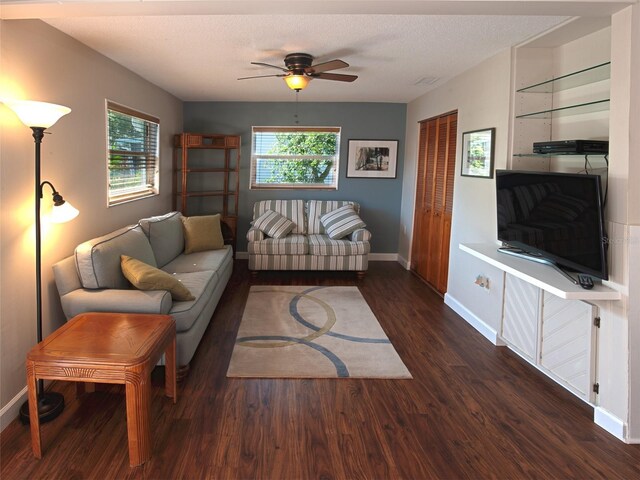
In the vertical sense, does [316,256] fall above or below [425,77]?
below

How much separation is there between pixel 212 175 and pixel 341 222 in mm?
2045

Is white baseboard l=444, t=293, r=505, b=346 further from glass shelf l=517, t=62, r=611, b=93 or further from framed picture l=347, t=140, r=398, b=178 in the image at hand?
framed picture l=347, t=140, r=398, b=178

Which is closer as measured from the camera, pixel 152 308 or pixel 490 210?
pixel 152 308

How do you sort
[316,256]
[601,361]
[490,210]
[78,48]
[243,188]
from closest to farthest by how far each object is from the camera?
[601,361], [78,48], [490,210], [316,256], [243,188]

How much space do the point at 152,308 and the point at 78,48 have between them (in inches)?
79.9

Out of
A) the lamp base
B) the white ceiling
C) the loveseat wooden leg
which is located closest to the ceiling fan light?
the white ceiling

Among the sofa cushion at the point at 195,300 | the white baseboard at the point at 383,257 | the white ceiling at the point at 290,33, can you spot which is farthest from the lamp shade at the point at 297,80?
the white baseboard at the point at 383,257

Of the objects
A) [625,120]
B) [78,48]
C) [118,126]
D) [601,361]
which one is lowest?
[601,361]

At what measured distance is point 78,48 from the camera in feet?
10.5

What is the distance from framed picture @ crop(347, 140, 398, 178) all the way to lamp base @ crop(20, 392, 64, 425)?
188 inches

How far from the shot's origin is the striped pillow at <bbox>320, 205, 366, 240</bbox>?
5.69m

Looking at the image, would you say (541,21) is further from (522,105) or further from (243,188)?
(243,188)

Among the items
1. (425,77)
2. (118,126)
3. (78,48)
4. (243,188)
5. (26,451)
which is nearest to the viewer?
(26,451)

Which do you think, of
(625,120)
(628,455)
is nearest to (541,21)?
(625,120)
